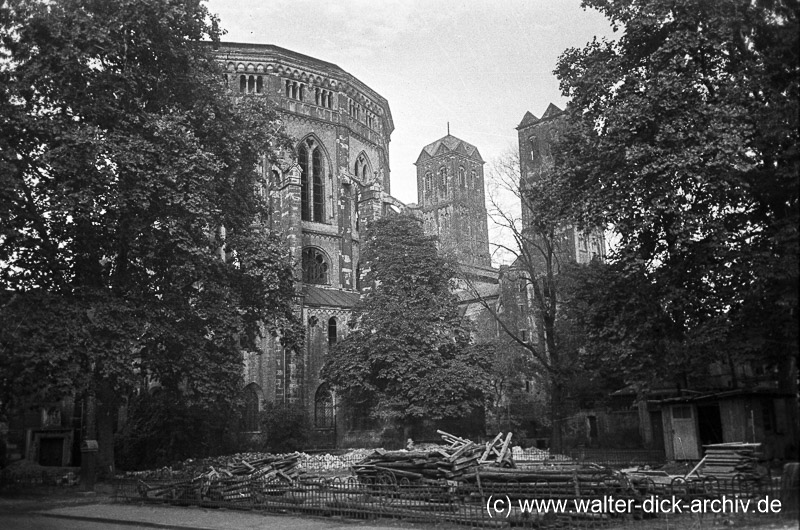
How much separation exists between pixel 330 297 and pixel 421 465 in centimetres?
2849

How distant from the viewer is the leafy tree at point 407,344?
36375 mm

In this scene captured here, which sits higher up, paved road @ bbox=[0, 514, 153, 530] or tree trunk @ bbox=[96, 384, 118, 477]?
tree trunk @ bbox=[96, 384, 118, 477]

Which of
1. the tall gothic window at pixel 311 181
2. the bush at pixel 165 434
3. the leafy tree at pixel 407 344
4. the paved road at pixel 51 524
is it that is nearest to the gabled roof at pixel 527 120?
the tall gothic window at pixel 311 181

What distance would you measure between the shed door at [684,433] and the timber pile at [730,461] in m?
7.56

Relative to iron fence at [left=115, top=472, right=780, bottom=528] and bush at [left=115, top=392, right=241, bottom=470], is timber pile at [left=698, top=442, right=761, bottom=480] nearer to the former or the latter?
iron fence at [left=115, top=472, right=780, bottom=528]

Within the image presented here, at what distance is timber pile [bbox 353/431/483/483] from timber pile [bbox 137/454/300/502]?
207 centimetres

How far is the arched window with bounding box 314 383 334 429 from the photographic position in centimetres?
4362

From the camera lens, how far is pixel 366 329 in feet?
127

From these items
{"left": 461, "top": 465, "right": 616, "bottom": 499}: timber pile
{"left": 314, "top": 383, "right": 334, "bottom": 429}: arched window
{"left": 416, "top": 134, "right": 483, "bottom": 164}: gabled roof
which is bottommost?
{"left": 461, "top": 465, "right": 616, "bottom": 499}: timber pile

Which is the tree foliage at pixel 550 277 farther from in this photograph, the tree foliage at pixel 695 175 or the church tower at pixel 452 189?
the church tower at pixel 452 189

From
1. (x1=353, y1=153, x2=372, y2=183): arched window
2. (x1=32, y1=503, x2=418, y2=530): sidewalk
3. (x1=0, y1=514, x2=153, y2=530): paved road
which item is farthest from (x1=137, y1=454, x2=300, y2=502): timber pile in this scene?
(x1=353, y1=153, x2=372, y2=183): arched window

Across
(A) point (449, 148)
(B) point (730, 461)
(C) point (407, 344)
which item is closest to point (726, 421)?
(B) point (730, 461)

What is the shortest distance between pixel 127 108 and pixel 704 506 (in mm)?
19889

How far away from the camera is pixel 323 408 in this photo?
4394 centimetres
